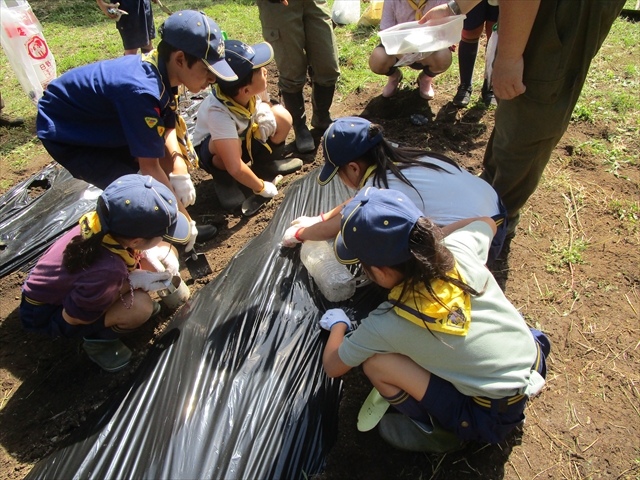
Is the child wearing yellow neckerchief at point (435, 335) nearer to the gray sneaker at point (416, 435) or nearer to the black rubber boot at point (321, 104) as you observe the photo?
the gray sneaker at point (416, 435)

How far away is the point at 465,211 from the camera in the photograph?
5.47ft

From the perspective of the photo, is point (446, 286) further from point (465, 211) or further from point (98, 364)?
point (98, 364)

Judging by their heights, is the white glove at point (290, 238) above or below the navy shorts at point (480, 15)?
below

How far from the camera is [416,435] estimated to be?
1492mm

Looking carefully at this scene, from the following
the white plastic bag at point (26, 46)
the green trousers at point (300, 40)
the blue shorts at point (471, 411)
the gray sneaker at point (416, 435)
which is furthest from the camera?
the white plastic bag at point (26, 46)

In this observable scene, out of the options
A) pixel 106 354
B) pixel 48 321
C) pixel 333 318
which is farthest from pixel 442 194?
pixel 48 321

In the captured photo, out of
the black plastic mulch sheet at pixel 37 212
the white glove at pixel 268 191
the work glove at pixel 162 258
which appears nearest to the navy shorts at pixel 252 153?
the white glove at pixel 268 191

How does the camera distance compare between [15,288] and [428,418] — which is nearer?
[428,418]

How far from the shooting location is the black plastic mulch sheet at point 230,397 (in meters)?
1.46

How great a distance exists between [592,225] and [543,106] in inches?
38.0

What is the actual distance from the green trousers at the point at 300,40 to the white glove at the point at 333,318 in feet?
5.98

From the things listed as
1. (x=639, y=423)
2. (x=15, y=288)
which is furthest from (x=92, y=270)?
(x=639, y=423)

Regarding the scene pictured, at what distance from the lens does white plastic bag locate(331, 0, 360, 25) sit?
486 centimetres

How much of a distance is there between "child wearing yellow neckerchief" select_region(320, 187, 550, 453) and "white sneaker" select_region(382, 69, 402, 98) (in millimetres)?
2196
